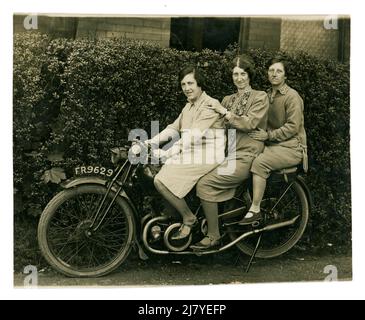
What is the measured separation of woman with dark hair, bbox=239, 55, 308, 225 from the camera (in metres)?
5.95

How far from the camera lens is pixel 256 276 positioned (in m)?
6.05

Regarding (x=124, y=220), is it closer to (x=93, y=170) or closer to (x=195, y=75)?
(x=93, y=170)

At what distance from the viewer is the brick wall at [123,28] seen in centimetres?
590

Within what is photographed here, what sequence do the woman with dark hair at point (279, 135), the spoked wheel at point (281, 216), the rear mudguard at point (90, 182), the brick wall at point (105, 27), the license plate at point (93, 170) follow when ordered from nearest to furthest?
the rear mudguard at point (90, 182) → the license plate at point (93, 170) → the brick wall at point (105, 27) → the woman with dark hair at point (279, 135) → the spoked wheel at point (281, 216)

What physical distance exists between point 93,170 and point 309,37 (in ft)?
8.77

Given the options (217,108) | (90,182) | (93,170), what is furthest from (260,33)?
(90,182)

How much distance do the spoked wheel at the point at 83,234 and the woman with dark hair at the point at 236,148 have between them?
0.76m

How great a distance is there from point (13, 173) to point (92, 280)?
52.0 inches

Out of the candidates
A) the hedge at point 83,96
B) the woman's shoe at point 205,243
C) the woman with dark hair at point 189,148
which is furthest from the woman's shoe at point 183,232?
the hedge at point 83,96

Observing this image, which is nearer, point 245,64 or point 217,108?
point 217,108

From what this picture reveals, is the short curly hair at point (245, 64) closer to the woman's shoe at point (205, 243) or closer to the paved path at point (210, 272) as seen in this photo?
the woman's shoe at point (205, 243)

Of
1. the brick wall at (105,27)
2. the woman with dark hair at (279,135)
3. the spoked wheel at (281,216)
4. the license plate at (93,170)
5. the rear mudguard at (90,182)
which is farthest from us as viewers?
the spoked wheel at (281,216)

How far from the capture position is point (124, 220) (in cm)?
582

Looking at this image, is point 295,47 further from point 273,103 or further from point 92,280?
point 92,280
